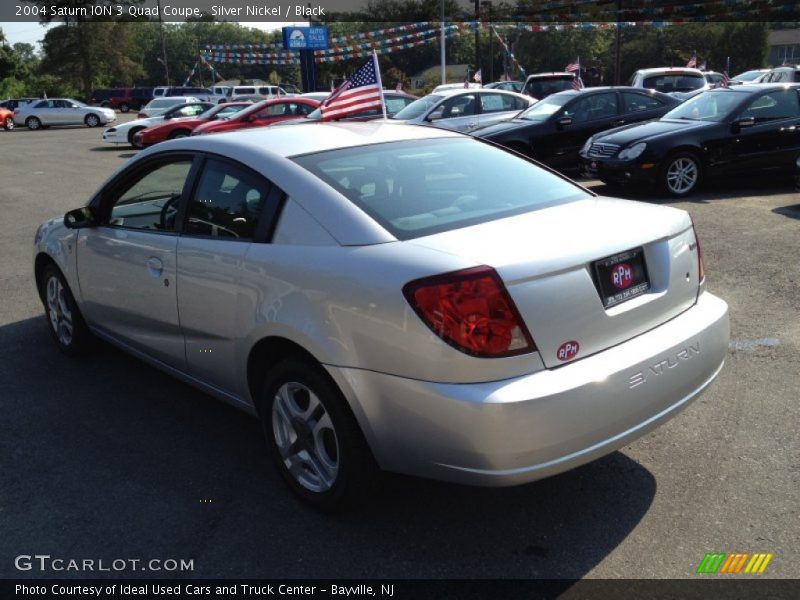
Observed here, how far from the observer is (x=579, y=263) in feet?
9.02

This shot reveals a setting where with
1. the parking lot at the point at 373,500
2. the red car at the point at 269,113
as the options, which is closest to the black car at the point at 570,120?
the red car at the point at 269,113

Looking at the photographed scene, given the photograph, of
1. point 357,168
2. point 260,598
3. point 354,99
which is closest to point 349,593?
point 260,598

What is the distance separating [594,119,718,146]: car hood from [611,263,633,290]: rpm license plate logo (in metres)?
8.04

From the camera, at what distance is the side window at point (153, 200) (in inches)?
154

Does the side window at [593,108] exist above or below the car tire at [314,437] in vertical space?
above

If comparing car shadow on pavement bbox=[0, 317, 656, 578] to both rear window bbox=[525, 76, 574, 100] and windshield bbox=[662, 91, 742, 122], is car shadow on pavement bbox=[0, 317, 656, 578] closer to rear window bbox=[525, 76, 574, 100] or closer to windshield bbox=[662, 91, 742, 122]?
windshield bbox=[662, 91, 742, 122]

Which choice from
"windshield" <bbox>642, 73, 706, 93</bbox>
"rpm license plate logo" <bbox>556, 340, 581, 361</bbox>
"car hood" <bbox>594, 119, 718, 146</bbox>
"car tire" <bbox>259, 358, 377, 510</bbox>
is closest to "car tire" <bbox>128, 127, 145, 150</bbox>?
"windshield" <bbox>642, 73, 706, 93</bbox>

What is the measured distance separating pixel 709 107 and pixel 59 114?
37.9 m

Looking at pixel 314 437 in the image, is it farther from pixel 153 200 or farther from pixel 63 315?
pixel 63 315

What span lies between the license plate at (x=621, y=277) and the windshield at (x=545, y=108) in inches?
396

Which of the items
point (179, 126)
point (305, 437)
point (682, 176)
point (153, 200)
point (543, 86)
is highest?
point (543, 86)

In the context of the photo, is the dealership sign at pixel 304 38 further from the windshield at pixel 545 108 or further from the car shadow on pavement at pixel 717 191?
the car shadow on pavement at pixel 717 191

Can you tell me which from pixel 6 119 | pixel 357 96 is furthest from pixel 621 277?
pixel 6 119

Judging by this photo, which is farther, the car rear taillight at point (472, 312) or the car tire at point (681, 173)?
the car tire at point (681, 173)
